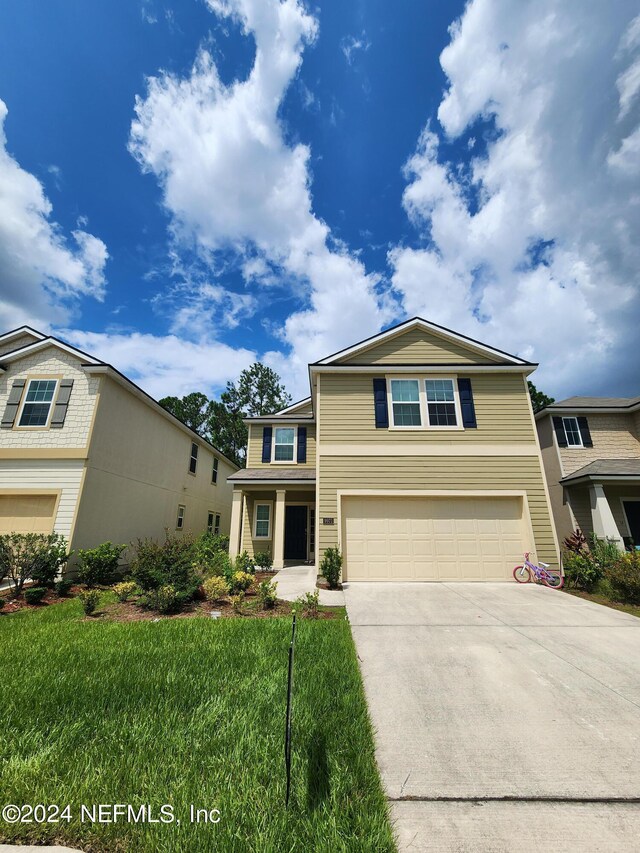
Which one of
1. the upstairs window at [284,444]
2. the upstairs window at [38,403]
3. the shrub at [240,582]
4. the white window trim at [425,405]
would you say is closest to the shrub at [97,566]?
the shrub at [240,582]

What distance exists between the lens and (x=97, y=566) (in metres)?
9.51

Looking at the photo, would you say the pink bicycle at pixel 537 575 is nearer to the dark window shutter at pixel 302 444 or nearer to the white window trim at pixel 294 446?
the dark window shutter at pixel 302 444

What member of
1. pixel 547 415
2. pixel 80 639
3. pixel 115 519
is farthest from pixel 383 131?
pixel 115 519

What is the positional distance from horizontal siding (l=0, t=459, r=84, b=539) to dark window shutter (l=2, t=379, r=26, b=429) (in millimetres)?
1320

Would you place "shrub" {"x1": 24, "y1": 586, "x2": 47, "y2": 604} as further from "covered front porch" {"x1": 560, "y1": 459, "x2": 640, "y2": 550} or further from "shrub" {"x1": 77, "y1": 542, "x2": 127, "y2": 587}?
"covered front porch" {"x1": 560, "y1": 459, "x2": 640, "y2": 550}

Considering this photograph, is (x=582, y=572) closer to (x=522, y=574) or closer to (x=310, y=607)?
(x=522, y=574)

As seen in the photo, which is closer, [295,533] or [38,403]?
[38,403]

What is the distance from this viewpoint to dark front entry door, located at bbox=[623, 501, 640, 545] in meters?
13.1

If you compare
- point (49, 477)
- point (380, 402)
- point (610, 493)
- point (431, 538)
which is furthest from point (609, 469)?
point (49, 477)

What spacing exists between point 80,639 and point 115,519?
7.90 metres

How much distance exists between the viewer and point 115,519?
11.9 meters

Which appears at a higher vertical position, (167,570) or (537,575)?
(167,570)

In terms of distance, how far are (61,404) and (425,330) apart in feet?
41.3

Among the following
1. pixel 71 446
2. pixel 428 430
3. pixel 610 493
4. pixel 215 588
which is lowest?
pixel 215 588
